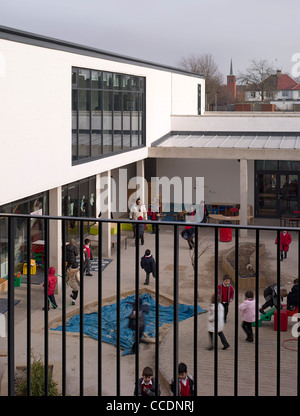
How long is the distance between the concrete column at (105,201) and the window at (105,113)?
3.51 feet

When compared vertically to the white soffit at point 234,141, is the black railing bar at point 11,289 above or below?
below

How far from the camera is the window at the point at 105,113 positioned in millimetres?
17781

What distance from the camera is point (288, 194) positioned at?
27.5 metres

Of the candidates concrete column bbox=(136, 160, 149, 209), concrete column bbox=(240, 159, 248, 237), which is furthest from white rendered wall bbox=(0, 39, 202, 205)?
concrete column bbox=(240, 159, 248, 237)

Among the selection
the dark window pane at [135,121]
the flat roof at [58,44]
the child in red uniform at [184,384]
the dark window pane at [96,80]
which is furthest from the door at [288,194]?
the child in red uniform at [184,384]

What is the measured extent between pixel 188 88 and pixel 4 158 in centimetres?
2252

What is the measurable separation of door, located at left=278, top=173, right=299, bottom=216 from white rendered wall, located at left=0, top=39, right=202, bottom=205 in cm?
1108

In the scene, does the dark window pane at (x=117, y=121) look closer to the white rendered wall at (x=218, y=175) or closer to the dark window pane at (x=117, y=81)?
the dark window pane at (x=117, y=81)

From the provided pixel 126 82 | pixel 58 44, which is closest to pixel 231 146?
pixel 126 82

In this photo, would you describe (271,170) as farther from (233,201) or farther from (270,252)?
(270,252)

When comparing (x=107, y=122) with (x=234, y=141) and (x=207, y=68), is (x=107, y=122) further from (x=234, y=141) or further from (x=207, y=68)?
(x=207, y=68)

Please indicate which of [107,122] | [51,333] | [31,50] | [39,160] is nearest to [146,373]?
[51,333]

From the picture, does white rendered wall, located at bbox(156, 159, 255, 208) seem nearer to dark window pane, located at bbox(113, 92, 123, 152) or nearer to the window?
the window

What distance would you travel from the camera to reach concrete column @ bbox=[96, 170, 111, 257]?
67.9 ft
